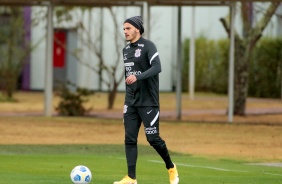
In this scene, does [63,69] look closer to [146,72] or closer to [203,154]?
[203,154]

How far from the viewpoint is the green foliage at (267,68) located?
4478cm

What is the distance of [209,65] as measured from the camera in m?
49.4

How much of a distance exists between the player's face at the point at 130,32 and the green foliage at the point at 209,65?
117ft

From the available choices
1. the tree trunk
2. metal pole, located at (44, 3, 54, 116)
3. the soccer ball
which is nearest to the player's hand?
the soccer ball

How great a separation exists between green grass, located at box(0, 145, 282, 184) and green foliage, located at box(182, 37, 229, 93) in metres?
27.6

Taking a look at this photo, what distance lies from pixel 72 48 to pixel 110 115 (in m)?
15.1

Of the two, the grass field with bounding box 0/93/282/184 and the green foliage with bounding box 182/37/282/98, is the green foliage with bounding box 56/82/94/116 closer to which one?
the grass field with bounding box 0/93/282/184

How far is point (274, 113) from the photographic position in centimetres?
3519

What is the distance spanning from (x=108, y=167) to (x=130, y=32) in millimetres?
4130

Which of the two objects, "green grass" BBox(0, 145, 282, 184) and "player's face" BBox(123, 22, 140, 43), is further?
"green grass" BBox(0, 145, 282, 184)

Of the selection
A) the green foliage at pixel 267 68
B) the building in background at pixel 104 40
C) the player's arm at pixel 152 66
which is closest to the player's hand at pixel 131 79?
the player's arm at pixel 152 66

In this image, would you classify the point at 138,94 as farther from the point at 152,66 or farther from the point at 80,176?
the point at 80,176

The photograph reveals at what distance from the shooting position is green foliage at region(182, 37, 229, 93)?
48375 millimetres

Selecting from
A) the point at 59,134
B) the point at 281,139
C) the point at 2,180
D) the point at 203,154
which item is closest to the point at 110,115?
the point at 59,134
